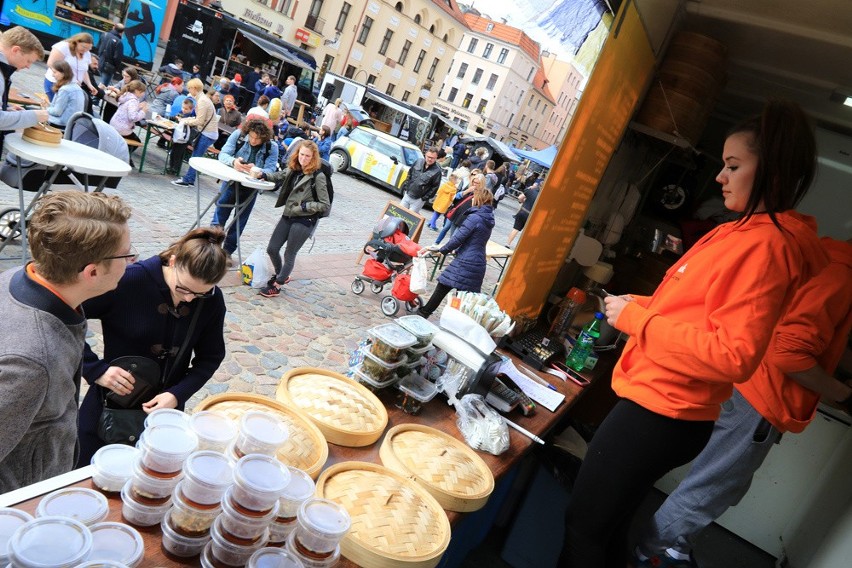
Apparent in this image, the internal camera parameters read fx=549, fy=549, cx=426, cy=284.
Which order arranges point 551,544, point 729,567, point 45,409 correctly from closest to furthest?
1. point 45,409
2. point 551,544
3. point 729,567

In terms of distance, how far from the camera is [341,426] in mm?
2088

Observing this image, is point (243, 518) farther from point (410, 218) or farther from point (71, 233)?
point (410, 218)

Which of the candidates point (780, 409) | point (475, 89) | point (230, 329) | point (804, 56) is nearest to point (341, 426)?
point (780, 409)

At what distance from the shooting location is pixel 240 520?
4.14 ft

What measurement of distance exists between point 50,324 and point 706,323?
7.06 ft

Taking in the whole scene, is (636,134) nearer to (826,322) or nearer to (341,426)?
(826,322)

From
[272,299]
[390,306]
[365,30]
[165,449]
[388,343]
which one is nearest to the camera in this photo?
[165,449]

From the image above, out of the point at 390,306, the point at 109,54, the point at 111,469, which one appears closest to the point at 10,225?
the point at 390,306

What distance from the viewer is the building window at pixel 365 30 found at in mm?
38125

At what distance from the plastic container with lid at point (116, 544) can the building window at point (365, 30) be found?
135ft

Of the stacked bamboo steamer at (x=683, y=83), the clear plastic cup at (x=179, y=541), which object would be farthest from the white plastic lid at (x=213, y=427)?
the stacked bamboo steamer at (x=683, y=83)

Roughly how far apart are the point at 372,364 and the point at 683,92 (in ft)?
10.8

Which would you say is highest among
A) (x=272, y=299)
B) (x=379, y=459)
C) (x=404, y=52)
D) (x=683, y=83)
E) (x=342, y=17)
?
(x=404, y=52)

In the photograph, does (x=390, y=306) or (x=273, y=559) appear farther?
(x=390, y=306)
